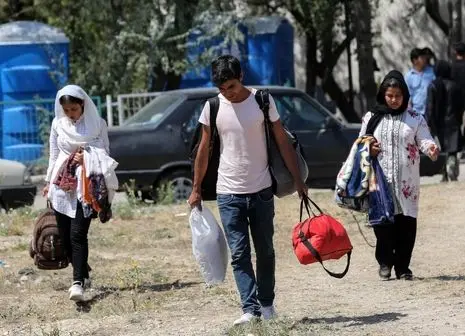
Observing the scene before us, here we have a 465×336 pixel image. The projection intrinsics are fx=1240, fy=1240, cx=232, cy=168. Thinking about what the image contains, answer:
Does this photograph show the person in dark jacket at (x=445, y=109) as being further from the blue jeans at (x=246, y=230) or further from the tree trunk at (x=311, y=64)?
the tree trunk at (x=311, y=64)

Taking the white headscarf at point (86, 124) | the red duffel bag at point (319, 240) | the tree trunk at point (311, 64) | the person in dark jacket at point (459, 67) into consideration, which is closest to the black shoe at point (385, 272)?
the red duffel bag at point (319, 240)

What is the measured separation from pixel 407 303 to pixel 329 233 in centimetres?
109

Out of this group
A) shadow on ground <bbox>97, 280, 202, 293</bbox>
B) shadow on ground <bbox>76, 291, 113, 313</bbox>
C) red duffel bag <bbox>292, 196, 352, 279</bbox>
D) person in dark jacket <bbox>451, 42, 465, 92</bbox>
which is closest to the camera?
red duffel bag <bbox>292, 196, 352, 279</bbox>

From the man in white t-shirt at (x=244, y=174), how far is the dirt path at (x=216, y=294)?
1.32 feet

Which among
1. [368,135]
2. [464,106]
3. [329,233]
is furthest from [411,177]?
[464,106]

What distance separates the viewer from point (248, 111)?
7262mm

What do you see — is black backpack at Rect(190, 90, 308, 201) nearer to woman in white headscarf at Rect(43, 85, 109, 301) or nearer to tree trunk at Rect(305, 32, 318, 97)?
woman in white headscarf at Rect(43, 85, 109, 301)

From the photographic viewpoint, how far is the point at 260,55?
2489 cm

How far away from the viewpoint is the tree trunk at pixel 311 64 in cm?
2898

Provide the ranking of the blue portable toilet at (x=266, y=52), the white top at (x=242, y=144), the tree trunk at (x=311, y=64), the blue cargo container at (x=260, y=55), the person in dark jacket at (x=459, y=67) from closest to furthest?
the white top at (x=242, y=144)
the person in dark jacket at (x=459, y=67)
the blue cargo container at (x=260, y=55)
the blue portable toilet at (x=266, y=52)
the tree trunk at (x=311, y=64)

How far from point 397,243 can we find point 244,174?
2.34m

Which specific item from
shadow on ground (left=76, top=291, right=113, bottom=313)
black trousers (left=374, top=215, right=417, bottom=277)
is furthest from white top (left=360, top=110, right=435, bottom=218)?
shadow on ground (left=76, top=291, right=113, bottom=313)

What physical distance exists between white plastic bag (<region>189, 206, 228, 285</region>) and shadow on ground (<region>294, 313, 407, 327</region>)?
61cm

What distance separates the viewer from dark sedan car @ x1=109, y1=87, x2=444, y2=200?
1487 centimetres
